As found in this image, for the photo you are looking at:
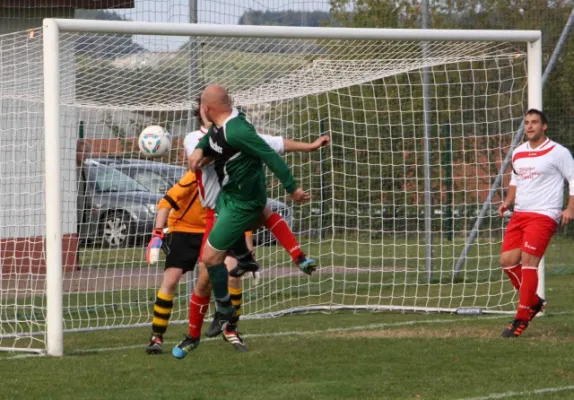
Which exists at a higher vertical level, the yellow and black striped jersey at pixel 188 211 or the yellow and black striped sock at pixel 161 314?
the yellow and black striped jersey at pixel 188 211

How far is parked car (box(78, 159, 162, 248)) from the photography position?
1273 centimetres

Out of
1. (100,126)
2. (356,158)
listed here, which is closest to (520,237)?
(356,158)

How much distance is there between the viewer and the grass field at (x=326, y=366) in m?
7.28

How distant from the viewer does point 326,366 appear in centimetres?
826

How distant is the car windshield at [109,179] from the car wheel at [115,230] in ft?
1.02

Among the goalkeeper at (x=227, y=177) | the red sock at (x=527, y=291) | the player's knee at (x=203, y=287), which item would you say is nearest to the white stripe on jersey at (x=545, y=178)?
the red sock at (x=527, y=291)

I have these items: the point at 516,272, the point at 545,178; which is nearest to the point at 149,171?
the point at 516,272

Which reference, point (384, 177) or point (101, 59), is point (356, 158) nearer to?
point (384, 177)

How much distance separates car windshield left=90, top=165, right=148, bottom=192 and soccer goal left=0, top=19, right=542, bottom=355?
0.9 inches

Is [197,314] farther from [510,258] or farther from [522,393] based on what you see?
[510,258]

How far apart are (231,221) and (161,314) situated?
54.3 inches

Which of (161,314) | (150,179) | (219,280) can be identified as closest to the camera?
(219,280)

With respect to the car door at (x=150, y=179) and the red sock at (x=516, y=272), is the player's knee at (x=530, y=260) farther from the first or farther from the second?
the car door at (x=150, y=179)

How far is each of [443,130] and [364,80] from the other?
3.11 m
